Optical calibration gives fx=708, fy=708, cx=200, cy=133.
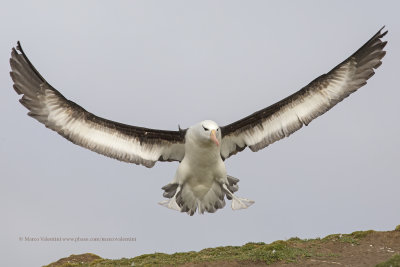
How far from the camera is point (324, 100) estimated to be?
803 inches

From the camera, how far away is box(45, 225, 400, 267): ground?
70.7 ft

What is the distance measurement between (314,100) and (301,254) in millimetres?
5098

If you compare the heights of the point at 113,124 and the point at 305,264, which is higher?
the point at 113,124

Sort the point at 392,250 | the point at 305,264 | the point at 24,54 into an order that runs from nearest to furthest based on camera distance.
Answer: the point at 24,54
the point at 305,264
the point at 392,250

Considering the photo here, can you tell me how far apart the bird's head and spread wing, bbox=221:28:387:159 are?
131 centimetres

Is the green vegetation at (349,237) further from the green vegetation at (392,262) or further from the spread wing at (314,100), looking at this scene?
the spread wing at (314,100)

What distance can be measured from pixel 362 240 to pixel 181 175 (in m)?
7.54

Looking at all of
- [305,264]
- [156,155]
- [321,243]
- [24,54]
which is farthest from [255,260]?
[24,54]

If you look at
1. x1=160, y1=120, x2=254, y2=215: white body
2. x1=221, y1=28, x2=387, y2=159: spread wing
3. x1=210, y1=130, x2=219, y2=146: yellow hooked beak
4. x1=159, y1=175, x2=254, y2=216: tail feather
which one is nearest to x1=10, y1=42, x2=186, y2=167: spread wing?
x1=160, y1=120, x2=254, y2=215: white body

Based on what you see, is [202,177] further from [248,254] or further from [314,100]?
[248,254]

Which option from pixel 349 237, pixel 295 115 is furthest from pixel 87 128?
pixel 349 237

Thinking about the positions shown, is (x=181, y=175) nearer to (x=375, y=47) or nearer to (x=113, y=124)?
(x=113, y=124)

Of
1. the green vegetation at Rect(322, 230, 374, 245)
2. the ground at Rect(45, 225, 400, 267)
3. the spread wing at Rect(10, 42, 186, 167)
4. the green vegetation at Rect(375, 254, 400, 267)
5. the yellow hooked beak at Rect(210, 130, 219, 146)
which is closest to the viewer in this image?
the yellow hooked beak at Rect(210, 130, 219, 146)

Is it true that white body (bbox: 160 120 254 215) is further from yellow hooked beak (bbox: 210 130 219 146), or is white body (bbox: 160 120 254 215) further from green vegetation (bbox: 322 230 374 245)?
green vegetation (bbox: 322 230 374 245)
